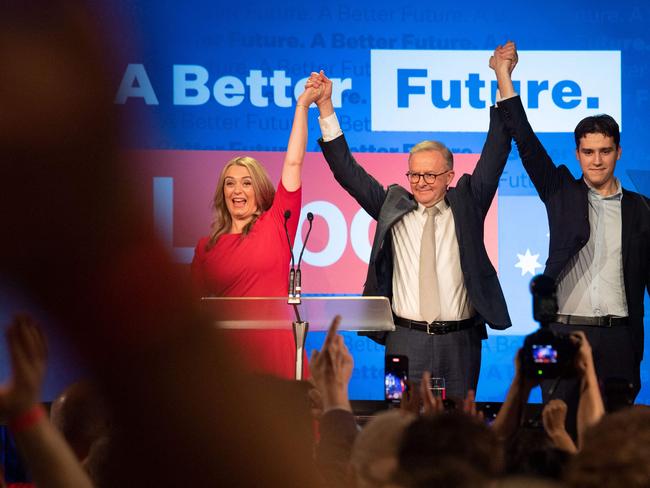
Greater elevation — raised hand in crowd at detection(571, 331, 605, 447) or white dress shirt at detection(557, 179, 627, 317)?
white dress shirt at detection(557, 179, 627, 317)

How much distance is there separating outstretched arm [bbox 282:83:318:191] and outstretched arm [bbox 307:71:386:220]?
57 mm

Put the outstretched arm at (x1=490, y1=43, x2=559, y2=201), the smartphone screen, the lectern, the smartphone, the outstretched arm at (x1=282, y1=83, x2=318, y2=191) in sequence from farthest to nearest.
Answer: the outstretched arm at (x1=282, y1=83, x2=318, y2=191)
the outstretched arm at (x1=490, y1=43, x2=559, y2=201)
the lectern
the smartphone
the smartphone screen

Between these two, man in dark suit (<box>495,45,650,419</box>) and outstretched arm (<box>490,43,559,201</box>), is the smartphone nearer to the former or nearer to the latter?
man in dark suit (<box>495,45,650,419</box>)

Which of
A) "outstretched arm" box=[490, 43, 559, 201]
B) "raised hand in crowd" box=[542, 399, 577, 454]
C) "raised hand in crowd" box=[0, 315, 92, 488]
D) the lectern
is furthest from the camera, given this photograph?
"outstretched arm" box=[490, 43, 559, 201]

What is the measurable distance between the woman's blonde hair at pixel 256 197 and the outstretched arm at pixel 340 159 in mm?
330

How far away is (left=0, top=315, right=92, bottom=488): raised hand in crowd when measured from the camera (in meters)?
0.89

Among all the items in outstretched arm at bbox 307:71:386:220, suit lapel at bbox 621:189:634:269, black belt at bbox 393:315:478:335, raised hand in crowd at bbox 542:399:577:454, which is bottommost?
raised hand in crowd at bbox 542:399:577:454

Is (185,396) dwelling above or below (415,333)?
above

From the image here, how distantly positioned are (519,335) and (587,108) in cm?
151

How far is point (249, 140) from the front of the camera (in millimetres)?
5602

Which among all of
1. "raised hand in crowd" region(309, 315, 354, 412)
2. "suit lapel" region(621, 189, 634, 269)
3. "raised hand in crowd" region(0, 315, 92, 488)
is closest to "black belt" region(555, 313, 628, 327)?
"suit lapel" region(621, 189, 634, 269)

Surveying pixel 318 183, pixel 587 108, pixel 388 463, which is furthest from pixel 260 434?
pixel 587 108

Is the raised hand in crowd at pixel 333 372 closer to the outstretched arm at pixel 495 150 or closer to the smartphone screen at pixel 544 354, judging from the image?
the smartphone screen at pixel 544 354

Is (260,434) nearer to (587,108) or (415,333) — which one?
(415,333)
